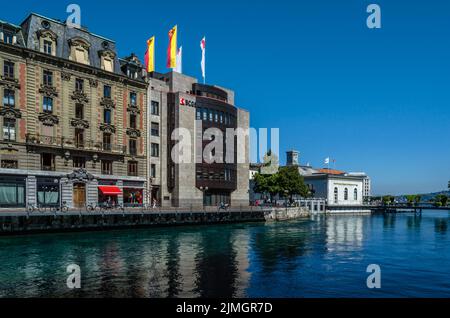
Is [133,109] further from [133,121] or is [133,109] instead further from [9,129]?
[9,129]

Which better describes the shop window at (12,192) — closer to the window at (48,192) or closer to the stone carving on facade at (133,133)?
the window at (48,192)

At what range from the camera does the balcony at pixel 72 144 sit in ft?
184

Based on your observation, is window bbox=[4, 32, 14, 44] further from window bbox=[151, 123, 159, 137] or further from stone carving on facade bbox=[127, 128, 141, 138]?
window bbox=[151, 123, 159, 137]

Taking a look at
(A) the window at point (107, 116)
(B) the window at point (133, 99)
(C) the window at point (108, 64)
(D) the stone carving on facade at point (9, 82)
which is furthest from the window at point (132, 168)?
(D) the stone carving on facade at point (9, 82)

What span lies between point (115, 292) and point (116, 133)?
50.1m

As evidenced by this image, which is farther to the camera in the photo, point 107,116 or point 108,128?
point 107,116

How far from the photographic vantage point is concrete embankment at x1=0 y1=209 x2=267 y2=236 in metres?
45.2

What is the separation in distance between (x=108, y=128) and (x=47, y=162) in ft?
39.6

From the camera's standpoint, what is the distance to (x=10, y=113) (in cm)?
5428

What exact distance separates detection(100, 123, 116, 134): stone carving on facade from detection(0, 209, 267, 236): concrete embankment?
16793 mm

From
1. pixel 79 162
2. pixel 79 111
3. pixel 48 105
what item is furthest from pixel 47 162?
pixel 79 111

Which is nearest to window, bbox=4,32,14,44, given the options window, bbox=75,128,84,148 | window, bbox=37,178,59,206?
window, bbox=75,128,84,148

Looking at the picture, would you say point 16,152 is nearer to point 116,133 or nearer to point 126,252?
point 116,133

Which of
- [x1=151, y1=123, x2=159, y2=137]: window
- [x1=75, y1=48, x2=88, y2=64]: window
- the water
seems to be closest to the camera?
the water
